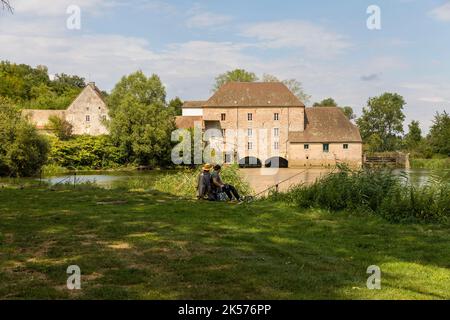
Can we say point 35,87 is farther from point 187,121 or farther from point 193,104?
point 187,121

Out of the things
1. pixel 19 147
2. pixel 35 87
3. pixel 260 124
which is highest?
pixel 35 87

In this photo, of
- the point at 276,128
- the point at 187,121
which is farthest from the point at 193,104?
the point at 276,128

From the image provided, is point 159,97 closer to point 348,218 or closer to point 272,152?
point 272,152

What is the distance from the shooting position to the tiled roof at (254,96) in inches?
2338

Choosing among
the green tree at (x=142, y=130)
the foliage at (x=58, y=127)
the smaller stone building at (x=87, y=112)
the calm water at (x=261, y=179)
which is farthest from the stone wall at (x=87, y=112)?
the calm water at (x=261, y=179)

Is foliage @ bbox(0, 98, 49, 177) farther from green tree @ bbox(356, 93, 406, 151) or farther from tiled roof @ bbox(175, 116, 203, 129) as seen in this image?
green tree @ bbox(356, 93, 406, 151)

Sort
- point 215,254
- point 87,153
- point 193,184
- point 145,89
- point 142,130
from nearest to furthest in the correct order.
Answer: point 215,254, point 193,184, point 87,153, point 142,130, point 145,89

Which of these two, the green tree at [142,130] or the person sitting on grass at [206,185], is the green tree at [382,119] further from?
the person sitting on grass at [206,185]

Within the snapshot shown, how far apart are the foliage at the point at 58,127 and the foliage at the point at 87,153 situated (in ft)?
15.4

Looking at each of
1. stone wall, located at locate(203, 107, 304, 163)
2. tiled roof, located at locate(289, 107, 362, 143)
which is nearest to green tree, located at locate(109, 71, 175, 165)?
stone wall, located at locate(203, 107, 304, 163)

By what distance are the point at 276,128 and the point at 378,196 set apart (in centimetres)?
4756

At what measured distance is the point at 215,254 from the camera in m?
7.16

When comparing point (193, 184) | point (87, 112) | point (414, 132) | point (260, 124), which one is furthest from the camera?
point (414, 132)
